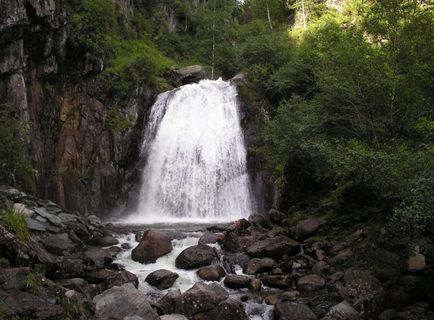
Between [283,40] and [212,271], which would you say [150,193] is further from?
[283,40]

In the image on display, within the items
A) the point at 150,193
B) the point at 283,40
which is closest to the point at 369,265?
the point at 150,193

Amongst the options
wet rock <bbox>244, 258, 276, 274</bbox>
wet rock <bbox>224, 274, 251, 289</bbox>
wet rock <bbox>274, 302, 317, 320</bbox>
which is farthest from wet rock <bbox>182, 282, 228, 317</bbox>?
wet rock <bbox>244, 258, 276, 274</bbox>

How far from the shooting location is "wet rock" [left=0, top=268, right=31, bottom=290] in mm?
8133

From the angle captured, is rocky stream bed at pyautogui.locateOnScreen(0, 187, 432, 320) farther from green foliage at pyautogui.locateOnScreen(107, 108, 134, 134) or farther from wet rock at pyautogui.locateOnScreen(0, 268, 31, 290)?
green foliage at pyautogui.locateOnScreen(107, 108, 134, 134)

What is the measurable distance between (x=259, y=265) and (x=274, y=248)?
3.73 ft

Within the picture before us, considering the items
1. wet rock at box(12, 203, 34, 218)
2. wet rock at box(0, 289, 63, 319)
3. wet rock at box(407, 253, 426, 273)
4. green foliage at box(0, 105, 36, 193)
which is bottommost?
wet rock at box(0, 289, 63, 319)

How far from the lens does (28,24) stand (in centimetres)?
1967

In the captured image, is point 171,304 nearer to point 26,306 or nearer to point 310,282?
point 26,306

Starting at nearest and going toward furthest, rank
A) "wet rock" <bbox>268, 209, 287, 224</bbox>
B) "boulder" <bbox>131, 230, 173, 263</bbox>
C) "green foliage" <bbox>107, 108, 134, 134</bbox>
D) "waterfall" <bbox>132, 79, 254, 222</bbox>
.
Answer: "boulder" <bbox>131, 230, 173, 263</bbox> < "wet rock" <bbox>268, 209, 287, 224</bbox> < "waterfall" <bbox>132, 79, 254, 222</bbox> < "green foliage" <bbox>107, 108, 134, 134</bbox>

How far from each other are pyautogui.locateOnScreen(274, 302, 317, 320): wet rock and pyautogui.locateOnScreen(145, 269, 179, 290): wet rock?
361cm

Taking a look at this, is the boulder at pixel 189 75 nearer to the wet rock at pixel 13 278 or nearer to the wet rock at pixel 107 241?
the wet rock at pixel 107 241

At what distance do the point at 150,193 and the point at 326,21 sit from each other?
22437 millimetres

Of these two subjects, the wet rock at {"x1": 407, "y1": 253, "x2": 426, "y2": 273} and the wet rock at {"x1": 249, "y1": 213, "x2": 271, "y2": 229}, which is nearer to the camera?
the wet rock at {"x1": 407, "y1": 253, "x2": 426, "y2": 273}

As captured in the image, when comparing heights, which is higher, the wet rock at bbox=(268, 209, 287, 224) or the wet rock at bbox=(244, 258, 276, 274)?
the wet rock at bbox=(268, 209, 287, 224)
